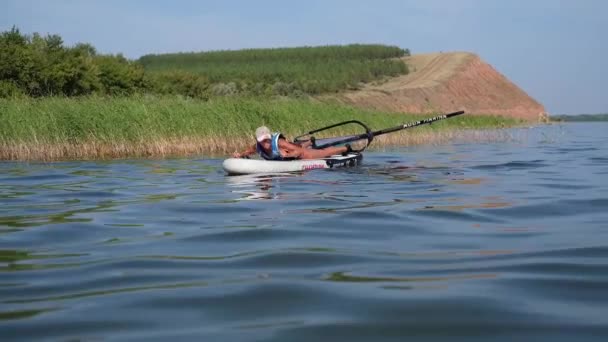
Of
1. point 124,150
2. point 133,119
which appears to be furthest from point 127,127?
point 124,150

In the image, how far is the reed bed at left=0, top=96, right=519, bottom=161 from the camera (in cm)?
1767

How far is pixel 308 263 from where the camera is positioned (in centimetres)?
493

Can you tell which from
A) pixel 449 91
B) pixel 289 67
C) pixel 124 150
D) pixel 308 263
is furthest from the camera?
pixel 289 67

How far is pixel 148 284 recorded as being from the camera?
4.36 meters

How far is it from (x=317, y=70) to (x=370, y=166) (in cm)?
7484

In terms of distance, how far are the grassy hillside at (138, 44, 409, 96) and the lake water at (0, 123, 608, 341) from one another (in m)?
51.7

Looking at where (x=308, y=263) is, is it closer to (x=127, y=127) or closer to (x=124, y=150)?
(x=124, y=150)

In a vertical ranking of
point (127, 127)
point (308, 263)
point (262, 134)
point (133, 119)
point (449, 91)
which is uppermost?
point (449, 91)

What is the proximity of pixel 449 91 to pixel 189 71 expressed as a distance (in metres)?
32.7

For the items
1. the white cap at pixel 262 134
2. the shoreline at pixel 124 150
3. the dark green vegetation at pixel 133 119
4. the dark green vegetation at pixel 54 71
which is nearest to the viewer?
the white cap at pixel 262 134

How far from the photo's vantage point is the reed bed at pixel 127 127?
17672 millimetres

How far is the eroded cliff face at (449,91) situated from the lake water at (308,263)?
220ft

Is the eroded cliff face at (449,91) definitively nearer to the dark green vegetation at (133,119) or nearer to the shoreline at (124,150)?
the dark green vegetation at (133,119)

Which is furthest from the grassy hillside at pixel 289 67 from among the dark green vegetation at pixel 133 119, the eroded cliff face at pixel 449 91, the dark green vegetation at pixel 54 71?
the dark green vegetation at pixel 133 119
